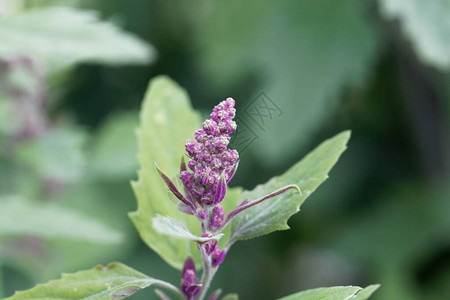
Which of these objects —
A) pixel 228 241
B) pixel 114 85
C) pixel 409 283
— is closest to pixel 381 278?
pixel 409 283

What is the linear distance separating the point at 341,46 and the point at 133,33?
2.11 feet

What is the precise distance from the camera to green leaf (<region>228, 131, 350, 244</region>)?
1.88 feet

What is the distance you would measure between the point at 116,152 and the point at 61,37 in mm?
559

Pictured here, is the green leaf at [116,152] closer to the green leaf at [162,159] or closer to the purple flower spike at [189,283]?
the green leaf at [162,159]

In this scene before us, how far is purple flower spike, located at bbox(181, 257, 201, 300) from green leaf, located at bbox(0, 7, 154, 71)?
53 centimetres

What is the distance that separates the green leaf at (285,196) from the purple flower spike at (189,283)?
0.05 metres

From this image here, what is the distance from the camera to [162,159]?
69 cm

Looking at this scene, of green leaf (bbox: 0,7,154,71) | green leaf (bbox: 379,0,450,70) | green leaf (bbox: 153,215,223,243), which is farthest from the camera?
green leaf (bbox: 379,0,450,70)

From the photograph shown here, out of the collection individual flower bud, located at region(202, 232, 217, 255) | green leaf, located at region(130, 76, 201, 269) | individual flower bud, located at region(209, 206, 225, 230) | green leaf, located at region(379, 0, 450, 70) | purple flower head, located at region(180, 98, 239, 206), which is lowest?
individual flower bud, located at region(202, 232, 217, 255)

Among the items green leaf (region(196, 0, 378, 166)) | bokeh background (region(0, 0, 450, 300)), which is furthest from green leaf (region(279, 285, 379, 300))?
green leaf (region(196, 0, 378, 166))

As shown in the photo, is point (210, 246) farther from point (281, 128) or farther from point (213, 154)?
point (281, 128)

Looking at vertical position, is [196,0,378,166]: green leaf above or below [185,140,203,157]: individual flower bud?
above

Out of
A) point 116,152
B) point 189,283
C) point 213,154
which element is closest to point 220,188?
point 213,154

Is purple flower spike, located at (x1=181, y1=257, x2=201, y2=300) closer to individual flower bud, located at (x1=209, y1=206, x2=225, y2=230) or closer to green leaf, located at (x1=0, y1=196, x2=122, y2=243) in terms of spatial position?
individual flower bud, located at (x1=209, y1=206, x2=225, y2=230)
